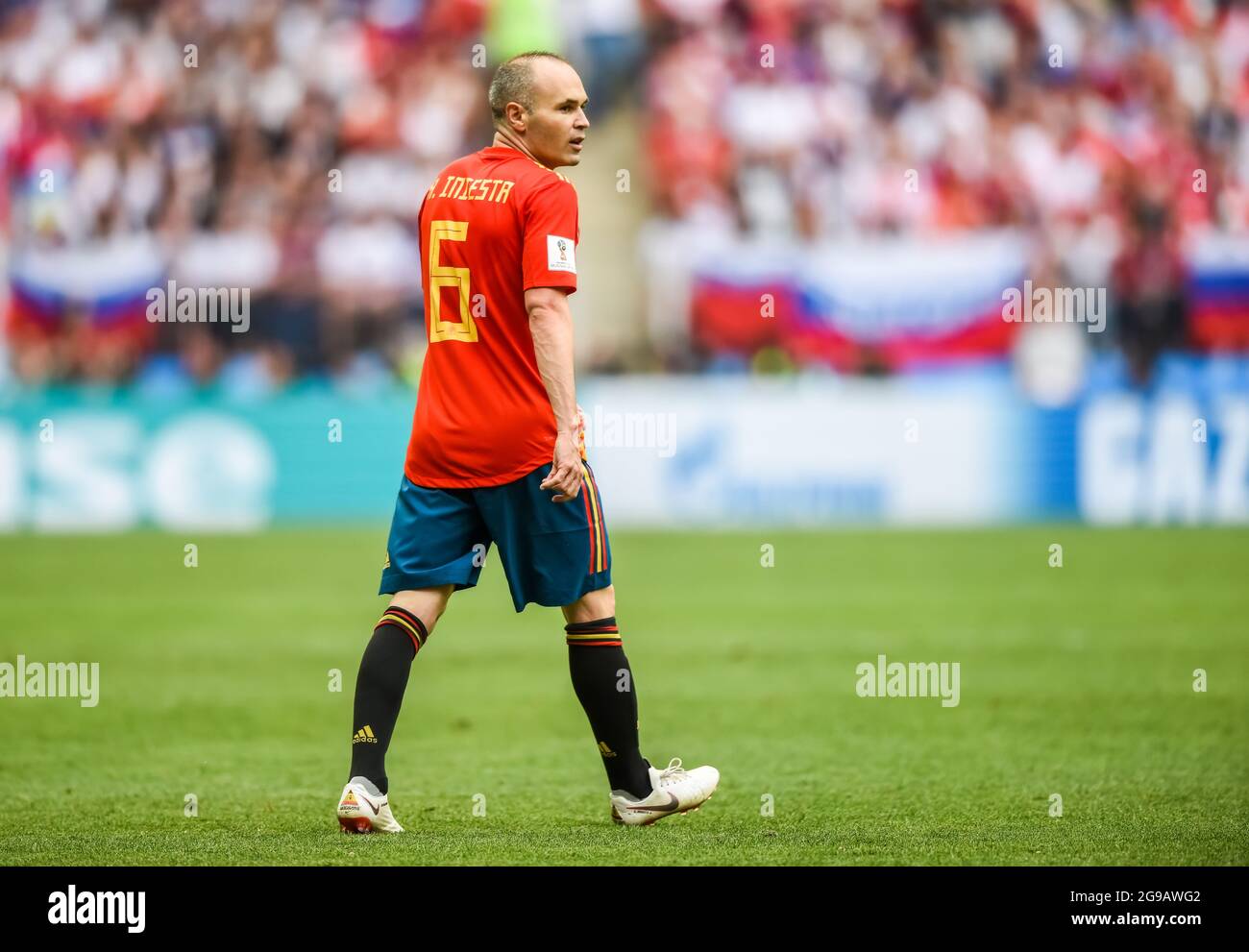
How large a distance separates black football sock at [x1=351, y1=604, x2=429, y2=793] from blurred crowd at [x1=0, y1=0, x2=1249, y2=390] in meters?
15.1

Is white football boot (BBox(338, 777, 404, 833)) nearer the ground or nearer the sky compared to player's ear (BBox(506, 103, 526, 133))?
nearer the ground

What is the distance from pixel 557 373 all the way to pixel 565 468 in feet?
0.95

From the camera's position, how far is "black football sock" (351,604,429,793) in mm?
5809

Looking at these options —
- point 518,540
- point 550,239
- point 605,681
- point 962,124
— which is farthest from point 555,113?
point 962,124

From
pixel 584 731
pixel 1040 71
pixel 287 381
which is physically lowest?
pixel 584 731

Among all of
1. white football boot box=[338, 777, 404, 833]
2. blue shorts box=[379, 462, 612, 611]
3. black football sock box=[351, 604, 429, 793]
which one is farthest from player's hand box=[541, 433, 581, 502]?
white football boot box=[338, 777, 404, 833]

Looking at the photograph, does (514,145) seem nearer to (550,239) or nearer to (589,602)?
(550,239)

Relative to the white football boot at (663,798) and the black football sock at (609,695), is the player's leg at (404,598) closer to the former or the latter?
the black football sock at (609,695)

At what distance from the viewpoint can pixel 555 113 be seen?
19.7ft

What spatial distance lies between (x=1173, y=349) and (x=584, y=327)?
6.81 m

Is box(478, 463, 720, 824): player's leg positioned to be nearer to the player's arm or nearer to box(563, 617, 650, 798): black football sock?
box(563, 617, 650, 798): black football sock
